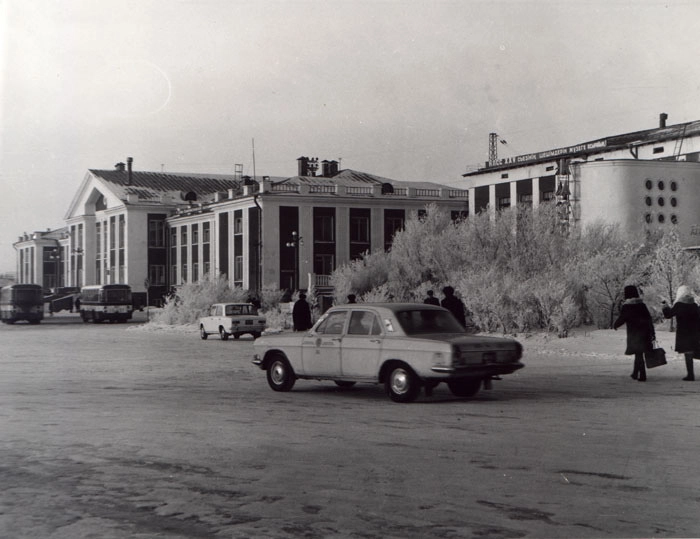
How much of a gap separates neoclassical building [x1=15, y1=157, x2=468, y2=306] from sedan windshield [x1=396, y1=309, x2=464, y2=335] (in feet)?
139

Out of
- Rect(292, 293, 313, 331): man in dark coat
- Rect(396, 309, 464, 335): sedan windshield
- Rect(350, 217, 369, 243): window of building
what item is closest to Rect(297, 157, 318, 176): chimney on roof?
Rect(350, 217, 369, 243): window of building

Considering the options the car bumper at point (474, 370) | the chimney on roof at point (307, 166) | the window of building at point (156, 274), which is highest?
the chimney on roof at point (307, 166)

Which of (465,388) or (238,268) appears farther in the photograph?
(238,268)

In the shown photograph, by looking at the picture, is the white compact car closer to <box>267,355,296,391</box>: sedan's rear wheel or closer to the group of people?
<box>267,355,296,391</box>: sedan's rear wheel

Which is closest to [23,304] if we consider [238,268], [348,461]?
[238,268]

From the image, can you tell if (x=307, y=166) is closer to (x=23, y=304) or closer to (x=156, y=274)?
(x=156, y=274)

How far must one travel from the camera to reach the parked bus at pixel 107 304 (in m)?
→ 62.2

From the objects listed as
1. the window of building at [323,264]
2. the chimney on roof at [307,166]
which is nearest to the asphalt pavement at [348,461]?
the window of building at [323,264]

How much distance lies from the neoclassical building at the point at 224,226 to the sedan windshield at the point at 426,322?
139 feet

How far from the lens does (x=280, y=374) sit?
15633 mm

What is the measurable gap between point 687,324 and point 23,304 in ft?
167

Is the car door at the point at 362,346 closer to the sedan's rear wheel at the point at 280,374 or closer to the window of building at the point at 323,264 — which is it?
the sedan's rear wheel at the point at 280,374

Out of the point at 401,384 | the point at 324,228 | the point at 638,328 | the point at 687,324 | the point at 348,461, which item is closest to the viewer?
the point at 348,461

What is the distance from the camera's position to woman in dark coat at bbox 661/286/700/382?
16500mm
